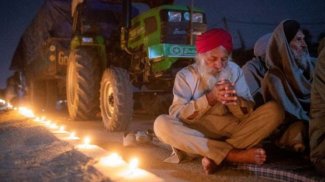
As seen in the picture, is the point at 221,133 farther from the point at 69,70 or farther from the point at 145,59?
the point at 69,70

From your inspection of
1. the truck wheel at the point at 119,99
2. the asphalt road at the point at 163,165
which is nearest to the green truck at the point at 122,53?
the truck wheel at the point at 119,99

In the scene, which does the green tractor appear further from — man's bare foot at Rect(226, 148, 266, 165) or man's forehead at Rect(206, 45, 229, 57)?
man's bare foot at Rect(226, 148, 266, 165)

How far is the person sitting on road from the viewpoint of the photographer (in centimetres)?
411

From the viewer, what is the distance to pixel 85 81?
7.25 metres

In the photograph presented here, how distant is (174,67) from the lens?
21.5 ft

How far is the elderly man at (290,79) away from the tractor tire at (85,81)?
167 inches

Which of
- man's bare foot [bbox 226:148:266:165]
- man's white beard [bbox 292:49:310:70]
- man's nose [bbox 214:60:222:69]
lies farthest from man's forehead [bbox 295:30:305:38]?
man's bare foot [bbox 226:148:266:165]

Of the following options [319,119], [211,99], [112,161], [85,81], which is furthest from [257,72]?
[85,81]

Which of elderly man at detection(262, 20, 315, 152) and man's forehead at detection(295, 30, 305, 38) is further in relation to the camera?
man's forehead at detection(295, 30, 305, 38)

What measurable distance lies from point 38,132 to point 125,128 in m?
1.31

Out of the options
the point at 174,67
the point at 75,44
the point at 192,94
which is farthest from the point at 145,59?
the point at 192,94

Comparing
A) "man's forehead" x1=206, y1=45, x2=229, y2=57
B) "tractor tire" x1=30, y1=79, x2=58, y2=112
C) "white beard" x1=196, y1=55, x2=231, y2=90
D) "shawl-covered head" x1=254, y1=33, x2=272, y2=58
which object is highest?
"shawl-covered head" x1=254, y1=33, x2=272, y2=58

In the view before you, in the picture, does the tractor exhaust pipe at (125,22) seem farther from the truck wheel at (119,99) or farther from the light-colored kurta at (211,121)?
the light-colored kurta at (211,121)

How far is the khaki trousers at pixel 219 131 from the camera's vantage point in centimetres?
316
